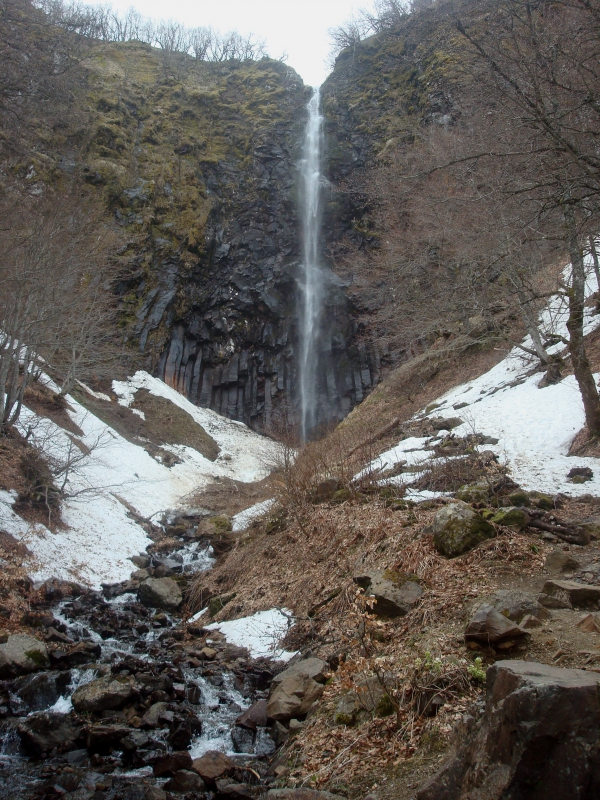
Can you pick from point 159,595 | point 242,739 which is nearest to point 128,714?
point 242,739

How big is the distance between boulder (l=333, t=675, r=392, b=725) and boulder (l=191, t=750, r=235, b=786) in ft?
3.16

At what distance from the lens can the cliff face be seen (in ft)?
95.3

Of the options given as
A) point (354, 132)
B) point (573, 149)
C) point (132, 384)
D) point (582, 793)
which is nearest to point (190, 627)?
point (582, 793)

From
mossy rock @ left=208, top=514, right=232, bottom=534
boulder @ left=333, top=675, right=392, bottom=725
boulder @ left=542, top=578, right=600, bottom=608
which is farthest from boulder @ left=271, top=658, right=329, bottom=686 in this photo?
mossy rock @ left=208, top=514, right=232, bottom=534

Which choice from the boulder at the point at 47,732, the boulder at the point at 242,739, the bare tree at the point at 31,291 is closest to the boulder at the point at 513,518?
the boulder at the point at 242,739

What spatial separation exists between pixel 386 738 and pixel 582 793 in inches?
67.6

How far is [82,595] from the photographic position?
29.5ft

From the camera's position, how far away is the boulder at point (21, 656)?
5715 mm

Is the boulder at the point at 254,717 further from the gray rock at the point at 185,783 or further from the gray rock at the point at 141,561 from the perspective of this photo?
the gray rock at the point at 141,561

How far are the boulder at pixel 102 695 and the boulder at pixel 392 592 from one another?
256 centimetres

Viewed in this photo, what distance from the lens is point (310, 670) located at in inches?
187

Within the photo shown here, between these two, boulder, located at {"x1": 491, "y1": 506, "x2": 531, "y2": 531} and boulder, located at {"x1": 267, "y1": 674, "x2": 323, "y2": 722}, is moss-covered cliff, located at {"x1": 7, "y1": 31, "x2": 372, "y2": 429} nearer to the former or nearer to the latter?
boulder, located at {"x1": 491, "y1": 506, "x2": 531, "y2": 531}

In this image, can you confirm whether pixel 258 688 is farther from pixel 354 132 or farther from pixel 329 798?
pixel 354 132

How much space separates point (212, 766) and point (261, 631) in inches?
98.0
